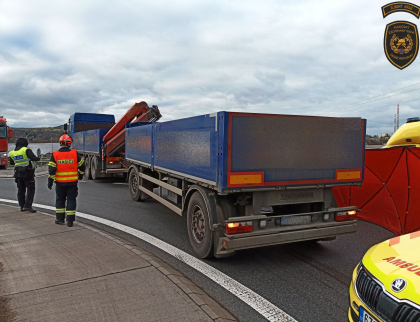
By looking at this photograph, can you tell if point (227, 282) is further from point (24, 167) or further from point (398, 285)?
point (24, 167)

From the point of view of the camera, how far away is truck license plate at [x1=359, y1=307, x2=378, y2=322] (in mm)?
2420

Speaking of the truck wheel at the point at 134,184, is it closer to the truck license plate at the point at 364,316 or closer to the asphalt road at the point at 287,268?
the asphalt road at the point at 287,268

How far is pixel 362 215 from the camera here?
324 inches

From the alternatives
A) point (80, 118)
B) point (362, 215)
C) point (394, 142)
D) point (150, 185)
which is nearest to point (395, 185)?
point (362, 215)

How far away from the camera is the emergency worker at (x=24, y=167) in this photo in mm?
8234

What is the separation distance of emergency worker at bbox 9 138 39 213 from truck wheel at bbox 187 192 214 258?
465 cm

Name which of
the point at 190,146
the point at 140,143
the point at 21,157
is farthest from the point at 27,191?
the point at 190,146

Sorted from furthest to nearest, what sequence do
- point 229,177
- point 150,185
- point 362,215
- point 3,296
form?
point 150,185 → point 362,215 → point 229,177 → point 3,296

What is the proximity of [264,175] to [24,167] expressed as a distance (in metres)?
6.27

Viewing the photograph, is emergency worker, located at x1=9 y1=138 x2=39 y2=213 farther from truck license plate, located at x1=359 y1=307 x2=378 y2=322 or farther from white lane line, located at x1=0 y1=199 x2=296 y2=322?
truck license plate, located at x1=359 y1=307 x2=378 y2=322

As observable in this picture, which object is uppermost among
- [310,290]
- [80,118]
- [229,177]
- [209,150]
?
[80,118]

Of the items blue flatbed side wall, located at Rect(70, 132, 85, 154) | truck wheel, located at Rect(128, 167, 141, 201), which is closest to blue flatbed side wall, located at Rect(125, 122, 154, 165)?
truck wheel, located at Rect(128, 167, 141, 201)

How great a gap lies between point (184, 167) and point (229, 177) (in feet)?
5.04

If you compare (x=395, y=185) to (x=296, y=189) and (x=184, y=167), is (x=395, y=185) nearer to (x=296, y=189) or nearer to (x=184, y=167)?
(x=296, y=189)
